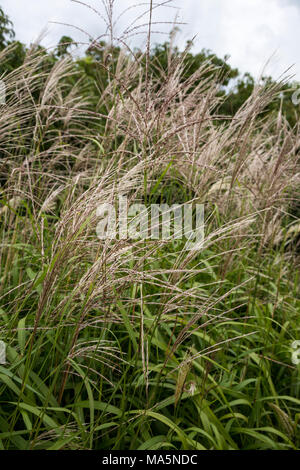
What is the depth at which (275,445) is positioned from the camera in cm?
177

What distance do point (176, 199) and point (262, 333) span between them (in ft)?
3.62

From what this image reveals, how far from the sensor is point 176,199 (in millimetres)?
2889

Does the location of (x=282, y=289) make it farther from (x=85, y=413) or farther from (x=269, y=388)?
(x=85, y=413)

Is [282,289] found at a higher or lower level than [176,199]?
lower

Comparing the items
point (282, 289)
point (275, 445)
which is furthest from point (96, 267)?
point (282, 289)

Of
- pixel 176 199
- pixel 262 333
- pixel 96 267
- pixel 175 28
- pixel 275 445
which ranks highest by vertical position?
pixel 175 28

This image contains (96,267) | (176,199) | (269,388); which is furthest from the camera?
(176,199)

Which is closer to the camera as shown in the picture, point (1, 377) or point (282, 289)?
point (1, 377)

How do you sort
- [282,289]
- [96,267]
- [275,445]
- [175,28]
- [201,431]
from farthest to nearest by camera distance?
[282,289] → [175,28] → [275,445] → [201,431] → [96,267]

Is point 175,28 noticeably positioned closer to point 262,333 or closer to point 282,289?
A: point 262,333

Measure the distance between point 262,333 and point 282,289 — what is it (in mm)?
1053
